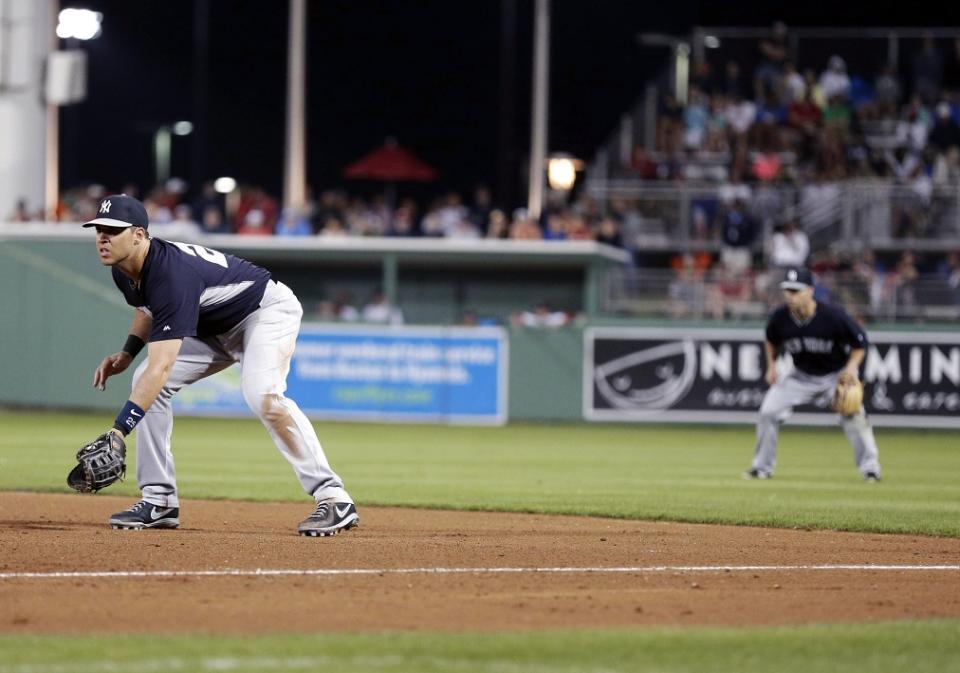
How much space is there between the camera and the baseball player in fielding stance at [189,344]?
25.7 ft

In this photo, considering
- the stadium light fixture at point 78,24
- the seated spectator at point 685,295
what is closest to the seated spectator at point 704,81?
the seated spectator at point 685,295

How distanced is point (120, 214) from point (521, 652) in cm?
375

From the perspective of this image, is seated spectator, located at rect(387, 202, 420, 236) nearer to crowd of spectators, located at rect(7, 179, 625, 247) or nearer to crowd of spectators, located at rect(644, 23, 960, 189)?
crowd of spectators, located at rect(7, 179, 625, 247)

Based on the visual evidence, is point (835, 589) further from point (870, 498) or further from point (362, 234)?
point (362, 234)

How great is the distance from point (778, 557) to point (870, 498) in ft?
13.9

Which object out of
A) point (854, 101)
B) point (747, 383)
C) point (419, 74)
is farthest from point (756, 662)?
point (419, 74)

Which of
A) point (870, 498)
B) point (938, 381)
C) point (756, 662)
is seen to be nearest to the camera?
point (756, 662)

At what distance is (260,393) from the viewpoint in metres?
8.20

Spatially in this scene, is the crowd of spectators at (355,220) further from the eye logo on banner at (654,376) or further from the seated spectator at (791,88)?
the seated spectator at (791,88)

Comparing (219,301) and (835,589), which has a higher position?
(219,301)

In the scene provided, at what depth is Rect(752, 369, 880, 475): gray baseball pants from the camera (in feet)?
45.3

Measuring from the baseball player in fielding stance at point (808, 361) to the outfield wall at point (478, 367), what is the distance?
7.73m

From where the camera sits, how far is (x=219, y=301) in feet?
27.1

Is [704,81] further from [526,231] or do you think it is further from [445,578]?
[445,578]
